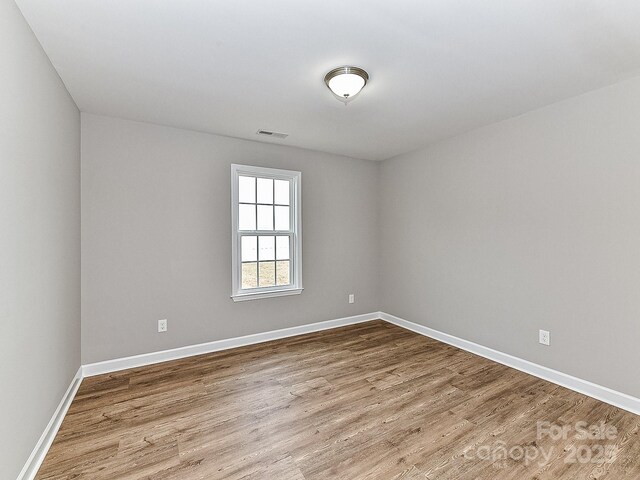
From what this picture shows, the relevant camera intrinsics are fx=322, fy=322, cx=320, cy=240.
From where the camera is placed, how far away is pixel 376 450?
1.93 m

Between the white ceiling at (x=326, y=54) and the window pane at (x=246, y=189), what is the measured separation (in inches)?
33.0

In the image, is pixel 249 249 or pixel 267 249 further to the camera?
pixel 267 249

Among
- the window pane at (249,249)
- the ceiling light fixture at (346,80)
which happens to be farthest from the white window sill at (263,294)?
the ceiling light fixture at (346,80)

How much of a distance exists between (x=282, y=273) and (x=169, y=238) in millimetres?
1395

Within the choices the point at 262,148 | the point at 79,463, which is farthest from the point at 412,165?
the point at 79,463

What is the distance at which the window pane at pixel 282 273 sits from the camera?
4.07m

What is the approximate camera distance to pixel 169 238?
3354 mm

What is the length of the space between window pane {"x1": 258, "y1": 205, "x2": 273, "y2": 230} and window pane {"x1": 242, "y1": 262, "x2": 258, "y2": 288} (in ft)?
1.55

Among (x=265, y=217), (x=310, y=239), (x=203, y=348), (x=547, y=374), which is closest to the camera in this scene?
(x=547, y=374)

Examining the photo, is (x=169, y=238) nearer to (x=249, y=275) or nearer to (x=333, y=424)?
(x=249, y=275)

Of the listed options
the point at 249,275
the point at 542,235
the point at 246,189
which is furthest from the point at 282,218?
the point at 542,235

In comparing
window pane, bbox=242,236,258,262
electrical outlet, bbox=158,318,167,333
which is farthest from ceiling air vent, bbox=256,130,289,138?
electrical outlet, bbox=158,318,167,333

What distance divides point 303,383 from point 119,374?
5.69 ft

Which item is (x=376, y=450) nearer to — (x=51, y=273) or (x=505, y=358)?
(x=505, y=358)
